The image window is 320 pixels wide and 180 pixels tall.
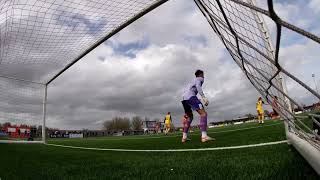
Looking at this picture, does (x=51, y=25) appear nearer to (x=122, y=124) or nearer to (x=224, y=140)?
(x=224, y=140)

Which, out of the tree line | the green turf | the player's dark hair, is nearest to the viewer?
the green turf

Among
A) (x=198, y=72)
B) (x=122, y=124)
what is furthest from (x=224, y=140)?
(x=122, y=124)

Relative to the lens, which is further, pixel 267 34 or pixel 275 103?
pixel 267 34

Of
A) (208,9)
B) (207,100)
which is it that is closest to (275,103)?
(208,9)

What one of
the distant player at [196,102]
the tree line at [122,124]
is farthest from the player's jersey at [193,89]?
the tree line at [122,124]

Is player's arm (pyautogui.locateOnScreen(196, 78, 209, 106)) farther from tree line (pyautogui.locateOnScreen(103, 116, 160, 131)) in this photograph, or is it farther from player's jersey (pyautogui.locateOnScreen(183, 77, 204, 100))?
tree line (pyautogui.locateOnScreen(103, 116, 160, 131))

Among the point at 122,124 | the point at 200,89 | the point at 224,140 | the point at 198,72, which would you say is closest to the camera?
the point at 224,140

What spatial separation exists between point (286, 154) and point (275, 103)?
838 mm

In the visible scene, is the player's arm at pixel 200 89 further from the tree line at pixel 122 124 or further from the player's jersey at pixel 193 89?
the tree line at pixel 122 124

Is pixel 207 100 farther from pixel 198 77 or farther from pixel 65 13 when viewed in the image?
pixel 65 13

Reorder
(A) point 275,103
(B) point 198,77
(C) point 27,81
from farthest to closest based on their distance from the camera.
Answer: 1. (C) point 27,81
2. (B) point 198,77
3. (A) point 275,103

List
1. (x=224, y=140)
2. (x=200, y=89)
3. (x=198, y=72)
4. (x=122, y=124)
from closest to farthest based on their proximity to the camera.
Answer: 1. (x=224, y=140)
2. (x=200, y=89)
3. (x=198, y=72)
4. (x=122, y=124)

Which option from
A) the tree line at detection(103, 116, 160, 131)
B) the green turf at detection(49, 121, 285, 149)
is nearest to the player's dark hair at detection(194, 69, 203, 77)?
the green turf at detection(49, 121, 285, 149)

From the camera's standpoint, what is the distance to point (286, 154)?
3.63 metres
